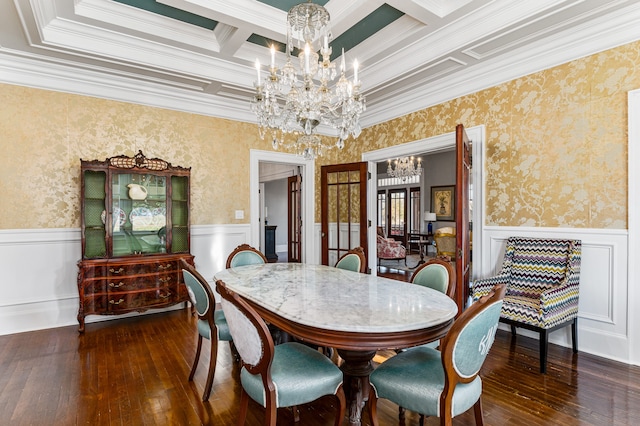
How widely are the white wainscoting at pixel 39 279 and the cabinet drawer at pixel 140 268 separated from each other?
58 cm

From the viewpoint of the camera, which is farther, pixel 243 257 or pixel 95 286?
pixel 95 286

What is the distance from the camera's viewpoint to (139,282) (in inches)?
149

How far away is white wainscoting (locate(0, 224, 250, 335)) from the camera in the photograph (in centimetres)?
354

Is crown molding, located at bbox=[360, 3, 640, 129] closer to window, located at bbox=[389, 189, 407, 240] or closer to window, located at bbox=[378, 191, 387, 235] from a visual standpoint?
window, located at bbox=[389, 189, 407, 240]

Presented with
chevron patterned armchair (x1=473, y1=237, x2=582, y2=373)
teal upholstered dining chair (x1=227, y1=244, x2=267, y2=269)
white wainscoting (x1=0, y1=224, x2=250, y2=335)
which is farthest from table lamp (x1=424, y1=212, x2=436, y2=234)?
white wainscoting (x1=0, y1=224, x2=250, y2=335)

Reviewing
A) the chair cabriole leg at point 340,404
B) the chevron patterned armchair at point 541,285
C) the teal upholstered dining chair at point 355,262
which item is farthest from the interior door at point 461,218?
the chair cabriole leg at point 340,404

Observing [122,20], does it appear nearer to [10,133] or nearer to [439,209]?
[10,133]

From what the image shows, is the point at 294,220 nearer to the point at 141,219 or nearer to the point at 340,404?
the point at 141,219

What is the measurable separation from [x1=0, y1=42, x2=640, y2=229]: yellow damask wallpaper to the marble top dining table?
197 cm

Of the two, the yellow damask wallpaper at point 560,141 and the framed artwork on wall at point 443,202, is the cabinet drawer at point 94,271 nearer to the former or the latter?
the yellow damask wallpaper at point 560,141

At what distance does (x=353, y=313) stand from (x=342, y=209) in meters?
3.84

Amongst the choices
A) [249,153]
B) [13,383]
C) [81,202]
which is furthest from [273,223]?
[13,383]

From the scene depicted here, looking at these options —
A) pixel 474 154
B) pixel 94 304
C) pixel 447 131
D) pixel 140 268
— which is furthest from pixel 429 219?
pixel 94 304

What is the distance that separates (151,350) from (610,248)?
4.12m
